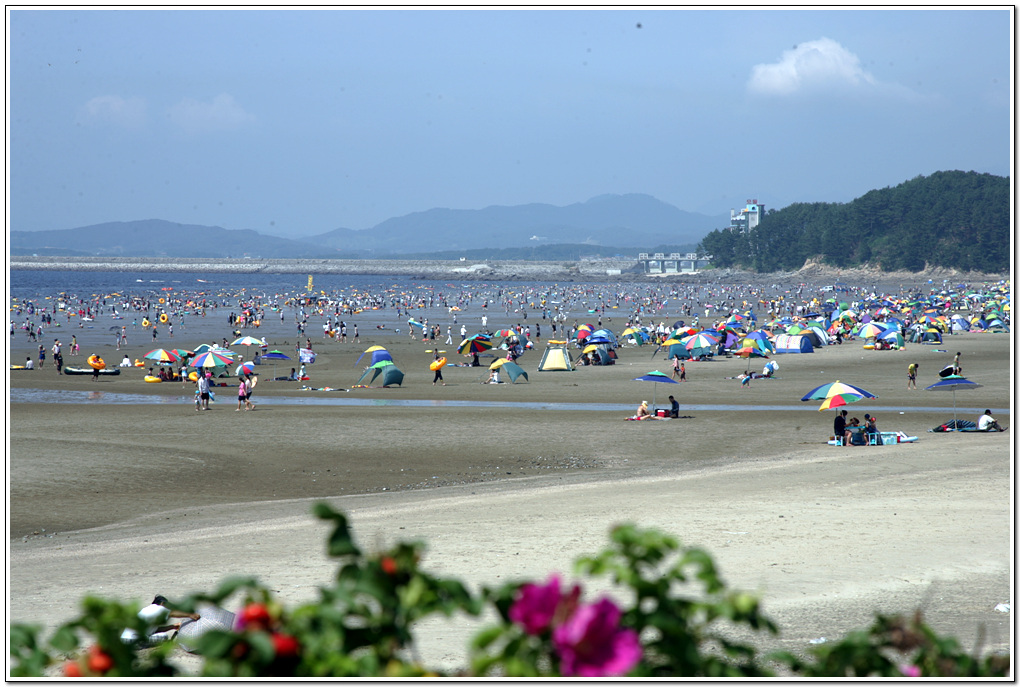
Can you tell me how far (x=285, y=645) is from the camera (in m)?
2.05

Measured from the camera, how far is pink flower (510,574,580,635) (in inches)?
77.9

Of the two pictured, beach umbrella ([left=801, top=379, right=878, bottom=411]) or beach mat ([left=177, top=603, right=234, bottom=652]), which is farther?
beach umbrella ([left=801, top=379, right=878, bottom=411])

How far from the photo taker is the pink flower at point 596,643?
6.33 feet

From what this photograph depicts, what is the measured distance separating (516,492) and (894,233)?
552ft

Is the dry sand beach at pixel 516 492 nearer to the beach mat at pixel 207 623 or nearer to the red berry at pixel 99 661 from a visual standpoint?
the red berry at pixel 99 661

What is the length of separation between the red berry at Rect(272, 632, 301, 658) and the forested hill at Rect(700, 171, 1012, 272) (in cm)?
15374

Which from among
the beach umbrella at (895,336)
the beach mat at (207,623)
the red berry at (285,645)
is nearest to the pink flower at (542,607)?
the red berry at (285,645)

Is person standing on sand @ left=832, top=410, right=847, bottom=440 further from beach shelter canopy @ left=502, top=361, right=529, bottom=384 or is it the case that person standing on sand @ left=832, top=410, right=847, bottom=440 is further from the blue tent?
the blue tent

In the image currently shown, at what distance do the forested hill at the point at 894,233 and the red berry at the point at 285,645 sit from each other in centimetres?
15374

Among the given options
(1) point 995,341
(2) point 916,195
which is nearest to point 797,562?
(1) point 995,341

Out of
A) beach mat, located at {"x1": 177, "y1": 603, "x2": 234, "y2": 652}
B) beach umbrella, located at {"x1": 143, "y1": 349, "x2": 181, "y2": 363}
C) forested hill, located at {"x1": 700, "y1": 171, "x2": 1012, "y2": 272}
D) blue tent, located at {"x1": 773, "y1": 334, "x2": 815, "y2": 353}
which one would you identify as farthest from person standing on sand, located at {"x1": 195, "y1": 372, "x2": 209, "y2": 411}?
forested hill, located at {"x1": 700, "y1": 171, "x2": 1012, "y2": 272}

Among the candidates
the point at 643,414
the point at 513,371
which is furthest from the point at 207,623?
→ the point at 513,371

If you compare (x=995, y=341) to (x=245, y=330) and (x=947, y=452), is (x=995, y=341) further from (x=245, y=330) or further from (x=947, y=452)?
(x=245, y=330)

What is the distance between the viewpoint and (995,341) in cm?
5184
